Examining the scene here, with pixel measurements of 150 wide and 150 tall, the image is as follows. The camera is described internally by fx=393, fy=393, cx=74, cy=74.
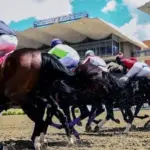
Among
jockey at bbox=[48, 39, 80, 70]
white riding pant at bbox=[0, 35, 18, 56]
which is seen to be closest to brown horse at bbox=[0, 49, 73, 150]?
white riding pant at bbox=[0, 35, 18, 56]

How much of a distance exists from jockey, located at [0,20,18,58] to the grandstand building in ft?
148

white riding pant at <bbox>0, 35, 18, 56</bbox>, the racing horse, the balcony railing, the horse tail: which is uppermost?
the balcony railing

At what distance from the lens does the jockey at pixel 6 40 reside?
580 cm

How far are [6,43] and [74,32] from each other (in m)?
52.5

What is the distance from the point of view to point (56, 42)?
7.33 metres

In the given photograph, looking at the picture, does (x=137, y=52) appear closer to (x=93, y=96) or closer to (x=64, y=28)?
(x=64, y=28)

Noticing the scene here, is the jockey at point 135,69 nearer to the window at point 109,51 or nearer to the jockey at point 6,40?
the jockey at point 6,40

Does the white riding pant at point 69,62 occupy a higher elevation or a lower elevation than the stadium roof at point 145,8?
lower

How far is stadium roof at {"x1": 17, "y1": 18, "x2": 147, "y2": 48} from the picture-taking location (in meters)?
54.1

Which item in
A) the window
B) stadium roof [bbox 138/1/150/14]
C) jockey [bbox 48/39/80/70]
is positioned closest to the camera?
jockey [bbox 48/39/80/70]

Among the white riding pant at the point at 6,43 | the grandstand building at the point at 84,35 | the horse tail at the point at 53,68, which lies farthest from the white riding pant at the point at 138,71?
the grandstand building at the point at 84,35

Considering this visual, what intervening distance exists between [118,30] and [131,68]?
47265mm

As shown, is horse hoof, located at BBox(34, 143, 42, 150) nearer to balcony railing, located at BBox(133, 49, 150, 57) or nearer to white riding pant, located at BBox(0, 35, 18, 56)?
white riding pant, located at BBox(0, 35, 18, 56)

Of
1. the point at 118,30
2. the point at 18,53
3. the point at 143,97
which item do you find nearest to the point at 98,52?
the point at 118,30
